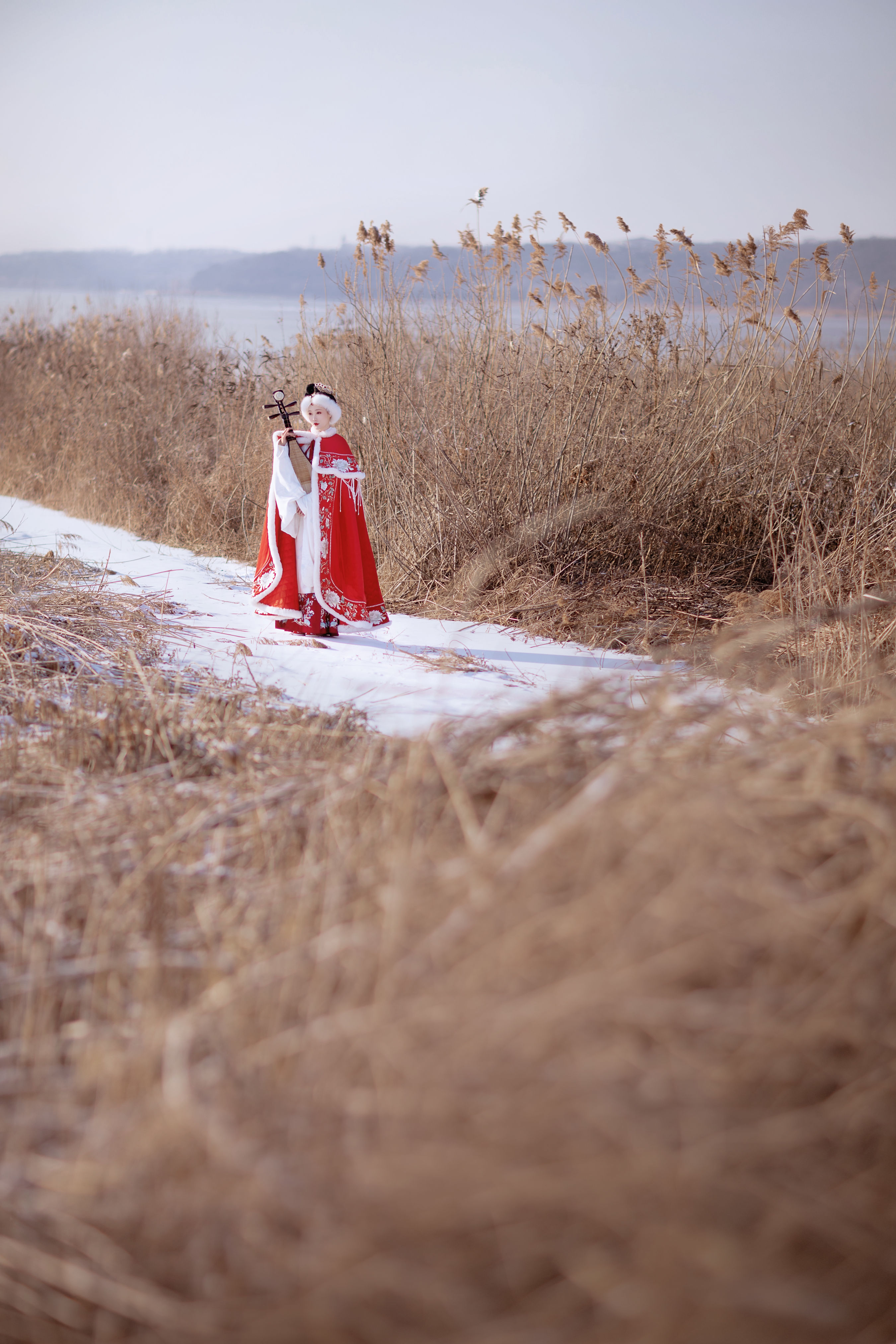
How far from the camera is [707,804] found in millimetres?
942

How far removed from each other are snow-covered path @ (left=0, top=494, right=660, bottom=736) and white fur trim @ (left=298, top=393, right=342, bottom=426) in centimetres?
99

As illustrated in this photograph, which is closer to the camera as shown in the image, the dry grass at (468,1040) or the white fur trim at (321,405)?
the dry grass at (468,1040)

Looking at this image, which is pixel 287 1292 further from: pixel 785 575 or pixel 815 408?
pixel 815 408

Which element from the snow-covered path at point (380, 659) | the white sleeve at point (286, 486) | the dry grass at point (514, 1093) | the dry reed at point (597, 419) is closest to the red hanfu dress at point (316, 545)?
the white sleeve at point (286, 486)

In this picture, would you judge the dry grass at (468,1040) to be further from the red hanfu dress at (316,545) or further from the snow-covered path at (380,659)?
the red hanfu dress at (316,545)

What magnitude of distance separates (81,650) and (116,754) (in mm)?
1013

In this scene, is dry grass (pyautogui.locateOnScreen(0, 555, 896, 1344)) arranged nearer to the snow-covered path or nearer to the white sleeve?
the snow-covered path

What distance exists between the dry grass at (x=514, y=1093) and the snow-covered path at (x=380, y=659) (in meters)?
1.13

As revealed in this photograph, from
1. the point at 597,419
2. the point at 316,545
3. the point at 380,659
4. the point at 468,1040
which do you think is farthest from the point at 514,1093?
the point at 597,419

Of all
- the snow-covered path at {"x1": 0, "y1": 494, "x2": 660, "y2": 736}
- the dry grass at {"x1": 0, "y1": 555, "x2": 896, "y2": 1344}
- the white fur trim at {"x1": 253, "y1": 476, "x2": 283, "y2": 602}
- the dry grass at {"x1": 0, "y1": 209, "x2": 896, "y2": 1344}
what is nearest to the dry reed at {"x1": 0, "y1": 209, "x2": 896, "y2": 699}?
the snow-covered path at {"x1": 0, "y1": 494, "x2": 660, "y2": 736}

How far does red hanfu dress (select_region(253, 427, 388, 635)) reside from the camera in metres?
4.12

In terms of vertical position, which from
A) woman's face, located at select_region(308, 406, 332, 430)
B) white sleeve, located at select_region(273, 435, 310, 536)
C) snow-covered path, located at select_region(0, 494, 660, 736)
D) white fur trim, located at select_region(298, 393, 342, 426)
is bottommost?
snow-covered path, located at select_region(0, 494, 660, 736)

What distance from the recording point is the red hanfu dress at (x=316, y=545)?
4125 millimetres

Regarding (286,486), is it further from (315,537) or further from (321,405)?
(321,405)
